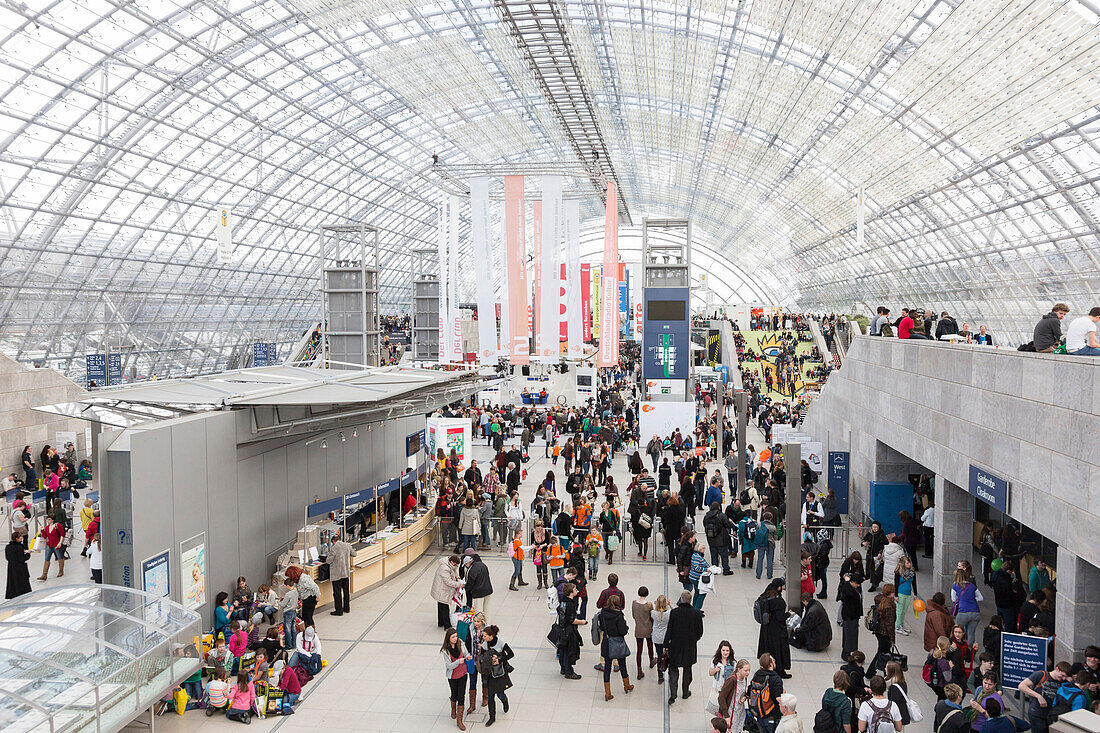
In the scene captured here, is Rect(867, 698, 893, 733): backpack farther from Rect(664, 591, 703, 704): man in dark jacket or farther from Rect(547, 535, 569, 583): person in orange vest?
Rect(547, 535, 569, 583): person in orange vest

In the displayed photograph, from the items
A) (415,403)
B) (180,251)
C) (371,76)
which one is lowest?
(415,403)

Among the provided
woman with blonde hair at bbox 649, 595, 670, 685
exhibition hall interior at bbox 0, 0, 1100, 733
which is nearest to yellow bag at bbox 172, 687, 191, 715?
exhibition hall interior at bbox 0, 0, 1100, 733

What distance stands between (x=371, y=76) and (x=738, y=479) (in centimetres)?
2668

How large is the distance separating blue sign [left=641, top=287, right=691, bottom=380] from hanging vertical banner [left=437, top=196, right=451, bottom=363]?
8102 millimetres

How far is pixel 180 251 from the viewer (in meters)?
43.8

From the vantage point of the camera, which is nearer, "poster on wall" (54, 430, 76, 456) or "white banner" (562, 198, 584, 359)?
"poster on wall" (54, 430, 76, 456)

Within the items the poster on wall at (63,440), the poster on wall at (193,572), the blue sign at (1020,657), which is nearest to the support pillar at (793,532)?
the blue sign at (1020,657)

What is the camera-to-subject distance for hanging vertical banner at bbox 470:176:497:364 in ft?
80.4

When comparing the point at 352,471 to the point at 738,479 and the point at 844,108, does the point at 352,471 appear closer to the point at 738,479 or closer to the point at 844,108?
the point at 738,479

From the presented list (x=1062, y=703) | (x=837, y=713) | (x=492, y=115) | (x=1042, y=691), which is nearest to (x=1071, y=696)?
(x=1062, y=703)

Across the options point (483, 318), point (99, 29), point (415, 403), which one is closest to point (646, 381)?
point (483, 318)

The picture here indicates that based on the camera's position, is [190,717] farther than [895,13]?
No

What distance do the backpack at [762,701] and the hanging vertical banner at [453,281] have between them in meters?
22.9

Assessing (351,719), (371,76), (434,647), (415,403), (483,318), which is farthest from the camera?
(371,76)
